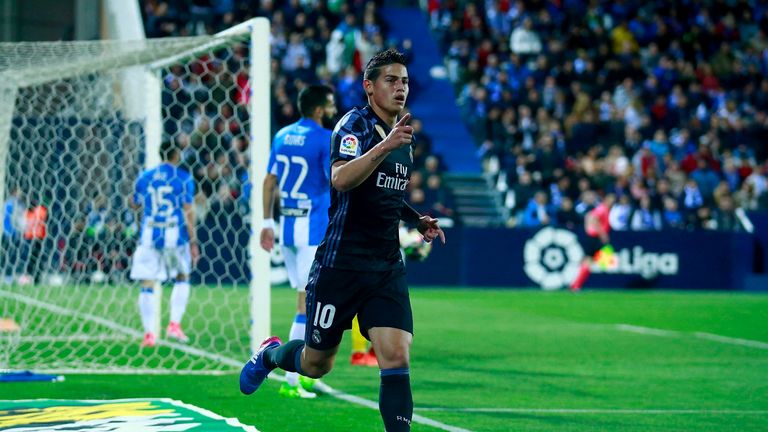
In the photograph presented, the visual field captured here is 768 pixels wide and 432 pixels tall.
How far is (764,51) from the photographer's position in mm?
30656

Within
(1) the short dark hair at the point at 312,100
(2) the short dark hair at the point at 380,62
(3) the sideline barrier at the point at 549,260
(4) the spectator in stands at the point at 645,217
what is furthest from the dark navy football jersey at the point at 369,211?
(4) the spectator in stands at the point at 645,217

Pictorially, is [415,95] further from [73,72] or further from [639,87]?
[73,72]

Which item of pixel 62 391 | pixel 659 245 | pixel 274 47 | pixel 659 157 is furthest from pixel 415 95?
pixel 62 391

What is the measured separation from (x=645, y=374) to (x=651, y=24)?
22.4 m

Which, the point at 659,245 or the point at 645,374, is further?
the point at 659,245

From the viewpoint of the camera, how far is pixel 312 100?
29.0ft

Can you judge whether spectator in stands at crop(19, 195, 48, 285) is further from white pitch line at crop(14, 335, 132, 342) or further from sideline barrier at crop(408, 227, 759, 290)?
sideline barrier at crop(408, 227, 759, 290)

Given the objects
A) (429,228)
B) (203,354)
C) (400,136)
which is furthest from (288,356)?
(203,354)

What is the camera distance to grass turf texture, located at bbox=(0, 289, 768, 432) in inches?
304

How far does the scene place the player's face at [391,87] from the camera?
228 inches

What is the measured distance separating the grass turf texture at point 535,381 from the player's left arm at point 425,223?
1.32 metres

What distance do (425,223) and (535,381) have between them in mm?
3597

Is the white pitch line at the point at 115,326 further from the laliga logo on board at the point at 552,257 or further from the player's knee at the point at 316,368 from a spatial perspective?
the laliga logo on board at the point at 552,257

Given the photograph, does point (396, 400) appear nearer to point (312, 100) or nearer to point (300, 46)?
point (312, 100)
